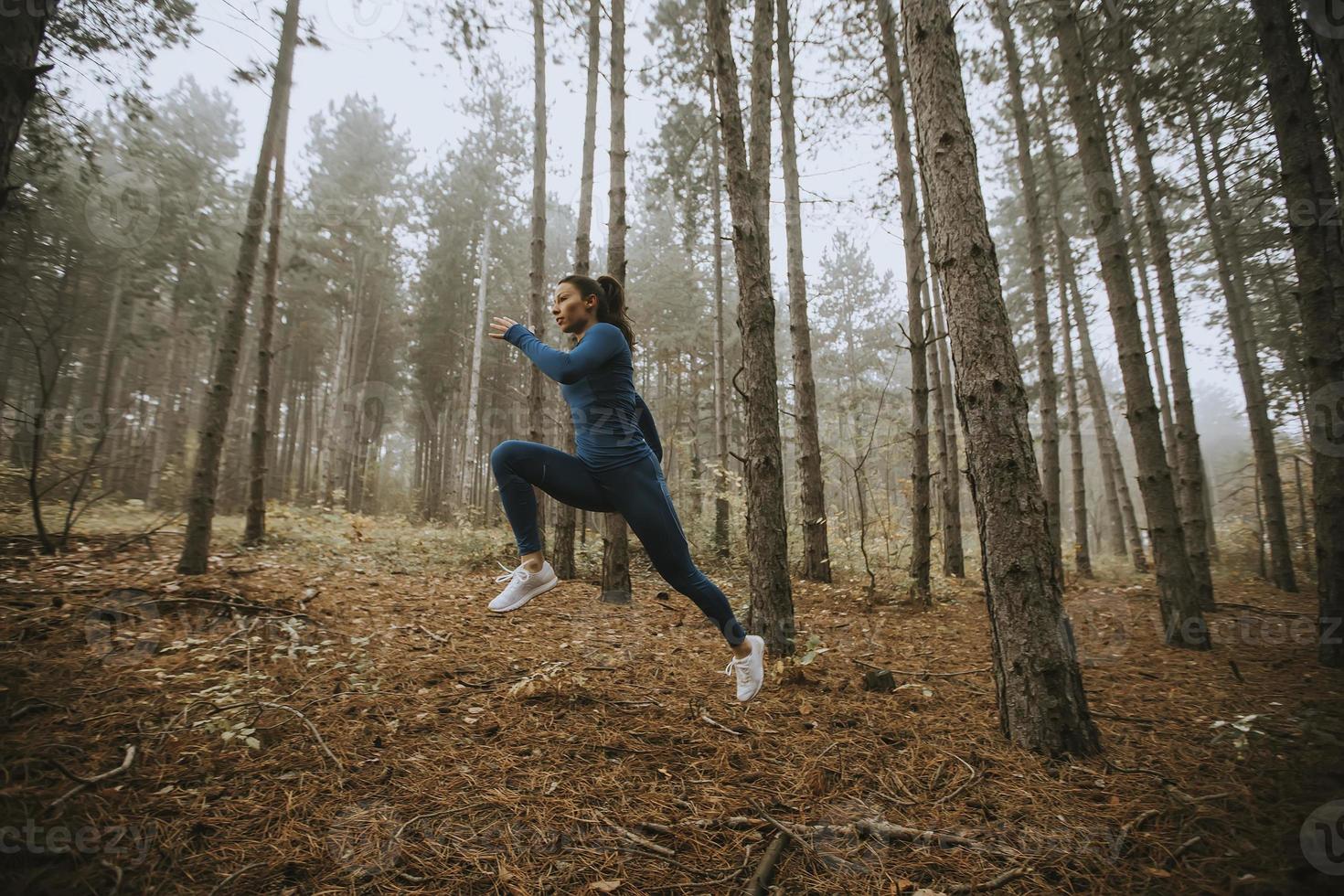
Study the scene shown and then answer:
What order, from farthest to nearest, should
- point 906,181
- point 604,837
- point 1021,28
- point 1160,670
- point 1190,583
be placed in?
1. point 1021,28
2. point 906,181
3. point 1190,583
4. point 1160,670
5. point 604,837

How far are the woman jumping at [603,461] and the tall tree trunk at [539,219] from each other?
16.5 feet

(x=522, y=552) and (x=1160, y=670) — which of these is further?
(x=1160, y=670)

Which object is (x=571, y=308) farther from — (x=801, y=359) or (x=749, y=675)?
(x=801, y=359)

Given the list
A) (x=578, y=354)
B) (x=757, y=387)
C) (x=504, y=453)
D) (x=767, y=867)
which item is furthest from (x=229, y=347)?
(x=767, y=867)

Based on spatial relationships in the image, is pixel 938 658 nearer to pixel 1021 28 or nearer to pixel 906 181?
pixel 906 181

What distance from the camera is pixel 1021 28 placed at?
10.6m

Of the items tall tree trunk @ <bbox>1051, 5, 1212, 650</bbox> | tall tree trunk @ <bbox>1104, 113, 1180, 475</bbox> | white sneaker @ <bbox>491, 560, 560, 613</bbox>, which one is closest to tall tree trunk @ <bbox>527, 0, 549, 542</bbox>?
white sneaker @ <bbox>491, 560, 560, 613</bbox>

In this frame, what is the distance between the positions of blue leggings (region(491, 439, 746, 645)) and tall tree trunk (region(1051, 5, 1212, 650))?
17.1ft

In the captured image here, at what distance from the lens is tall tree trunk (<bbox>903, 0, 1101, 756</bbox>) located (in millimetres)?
2945

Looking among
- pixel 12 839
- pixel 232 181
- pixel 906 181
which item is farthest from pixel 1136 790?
pixel 232 181

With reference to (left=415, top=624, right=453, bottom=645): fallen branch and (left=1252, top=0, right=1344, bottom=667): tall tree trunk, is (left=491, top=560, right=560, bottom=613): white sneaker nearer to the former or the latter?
(left=415, top=624, right=453, bottom=645): fallen branch

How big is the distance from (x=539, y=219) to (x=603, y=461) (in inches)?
287

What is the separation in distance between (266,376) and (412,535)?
17.6 ft
